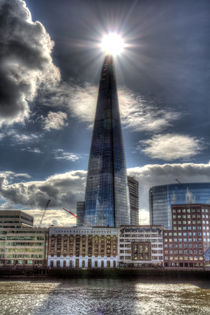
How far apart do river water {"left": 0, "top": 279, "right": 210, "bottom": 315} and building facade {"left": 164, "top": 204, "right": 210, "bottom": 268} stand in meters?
61.3

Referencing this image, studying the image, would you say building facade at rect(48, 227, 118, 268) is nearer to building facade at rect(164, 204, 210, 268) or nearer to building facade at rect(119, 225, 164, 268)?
building facade at rect(119, 225, 164, 268)

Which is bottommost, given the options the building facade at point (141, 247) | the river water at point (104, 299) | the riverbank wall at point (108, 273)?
the riverbank wall at point (108, 273)

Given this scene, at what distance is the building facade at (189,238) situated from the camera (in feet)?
582

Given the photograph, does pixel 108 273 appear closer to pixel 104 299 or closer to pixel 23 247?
pixel 23 247

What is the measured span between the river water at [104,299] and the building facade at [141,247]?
57958mm

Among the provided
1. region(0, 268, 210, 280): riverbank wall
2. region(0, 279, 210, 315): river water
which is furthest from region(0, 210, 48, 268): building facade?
region(0, 279, 210, 315): river water

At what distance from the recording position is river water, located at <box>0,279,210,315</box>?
261 feet

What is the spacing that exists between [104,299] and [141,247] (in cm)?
8811

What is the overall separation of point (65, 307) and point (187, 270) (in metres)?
90.6

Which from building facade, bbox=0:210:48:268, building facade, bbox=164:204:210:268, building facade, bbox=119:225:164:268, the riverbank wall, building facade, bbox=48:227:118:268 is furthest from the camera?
building facade, bbox=0:210:48:268

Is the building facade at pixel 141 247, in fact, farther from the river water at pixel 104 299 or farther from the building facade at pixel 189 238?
the river water at pixel 104 299

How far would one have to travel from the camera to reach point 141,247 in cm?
17725

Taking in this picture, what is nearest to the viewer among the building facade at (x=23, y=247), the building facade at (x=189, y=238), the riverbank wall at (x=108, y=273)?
the riverbank wall at (x=108, y=273)

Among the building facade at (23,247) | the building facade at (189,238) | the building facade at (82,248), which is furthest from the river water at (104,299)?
the building facade at (23,247)
